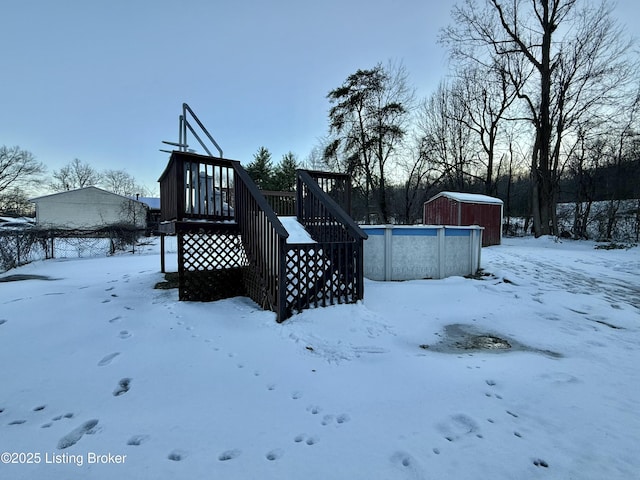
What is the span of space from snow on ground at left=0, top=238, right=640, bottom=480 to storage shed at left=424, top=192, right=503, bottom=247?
9.99 metres

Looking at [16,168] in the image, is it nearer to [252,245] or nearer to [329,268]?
[252,245]

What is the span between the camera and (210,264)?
4891 mm

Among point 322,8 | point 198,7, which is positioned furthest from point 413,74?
point 198,7

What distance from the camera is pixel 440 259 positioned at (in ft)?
22.2

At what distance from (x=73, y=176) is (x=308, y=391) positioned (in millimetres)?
55005

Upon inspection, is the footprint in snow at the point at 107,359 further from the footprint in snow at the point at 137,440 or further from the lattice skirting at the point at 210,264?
the lattice skirting at the point at 210,264

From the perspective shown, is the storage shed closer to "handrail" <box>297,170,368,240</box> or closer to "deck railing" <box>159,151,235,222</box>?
"handrail" <box>297,170,368,240</box>

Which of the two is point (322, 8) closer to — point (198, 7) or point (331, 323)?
point (198, 7)

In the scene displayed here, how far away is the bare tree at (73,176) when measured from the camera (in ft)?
133

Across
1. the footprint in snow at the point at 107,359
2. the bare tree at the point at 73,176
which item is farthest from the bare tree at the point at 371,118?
the bare tree at the point at 73,176

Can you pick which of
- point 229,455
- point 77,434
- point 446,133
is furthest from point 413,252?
point 446,133

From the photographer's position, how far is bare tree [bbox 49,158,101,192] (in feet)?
133

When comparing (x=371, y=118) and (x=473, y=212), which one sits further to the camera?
(x=371, y=118)

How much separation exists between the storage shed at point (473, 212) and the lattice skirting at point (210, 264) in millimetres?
12125
